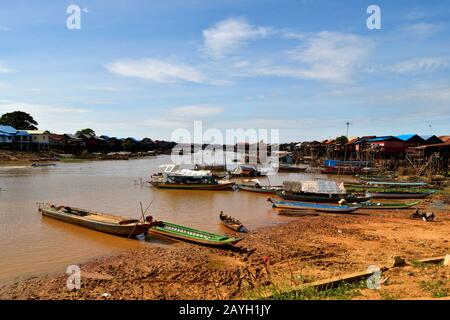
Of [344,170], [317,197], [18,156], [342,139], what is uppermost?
[342,139]

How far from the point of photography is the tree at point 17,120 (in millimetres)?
85688

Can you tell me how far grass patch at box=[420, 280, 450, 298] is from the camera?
7.78m

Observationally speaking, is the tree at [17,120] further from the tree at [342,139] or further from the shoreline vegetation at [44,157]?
the tree at [342,139]

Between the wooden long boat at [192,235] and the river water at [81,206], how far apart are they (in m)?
0.75

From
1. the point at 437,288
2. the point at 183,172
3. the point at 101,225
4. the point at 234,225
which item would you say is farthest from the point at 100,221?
the point at 183,172

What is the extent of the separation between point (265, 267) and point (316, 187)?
53.1ft

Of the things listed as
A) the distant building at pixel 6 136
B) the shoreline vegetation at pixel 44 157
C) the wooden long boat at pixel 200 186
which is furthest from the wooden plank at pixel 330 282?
the distant building at pixel 6 136

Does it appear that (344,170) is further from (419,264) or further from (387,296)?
(387,296)

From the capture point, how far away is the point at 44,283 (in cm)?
1150

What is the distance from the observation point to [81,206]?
84.1 feet

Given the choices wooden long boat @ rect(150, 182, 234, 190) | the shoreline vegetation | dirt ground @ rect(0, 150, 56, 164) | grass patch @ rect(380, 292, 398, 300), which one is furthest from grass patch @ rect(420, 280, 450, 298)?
dirt ground @ rect(0, 150, 56, 164)

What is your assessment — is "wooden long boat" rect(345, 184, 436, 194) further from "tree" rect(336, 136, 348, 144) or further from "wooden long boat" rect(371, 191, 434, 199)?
"tree" rect(336, 136, 348, 144)
